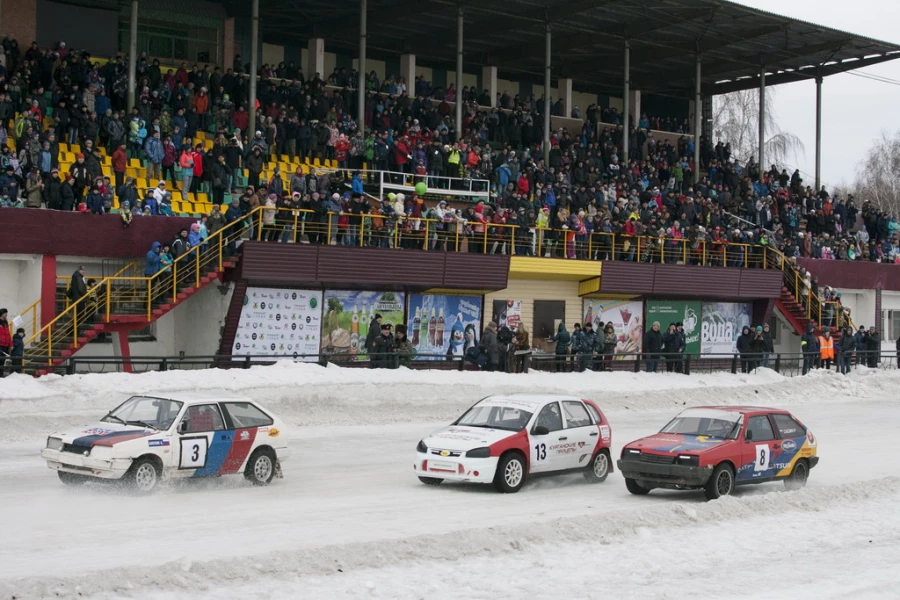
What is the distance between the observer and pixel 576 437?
742 inches

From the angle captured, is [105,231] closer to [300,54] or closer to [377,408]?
[377,408]

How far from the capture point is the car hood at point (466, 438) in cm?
1753

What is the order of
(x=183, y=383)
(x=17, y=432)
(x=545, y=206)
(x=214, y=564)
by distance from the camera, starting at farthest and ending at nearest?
(x=545, y=206) → (x=183, y=383) → (x=17, y=432) → (x=214, y=564)

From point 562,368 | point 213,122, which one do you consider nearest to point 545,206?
point 562,368

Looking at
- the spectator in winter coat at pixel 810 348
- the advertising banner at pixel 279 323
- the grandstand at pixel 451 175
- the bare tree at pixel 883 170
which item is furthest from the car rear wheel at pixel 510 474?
the bare tree at pixel 883 170

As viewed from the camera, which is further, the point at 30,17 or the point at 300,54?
the point at 300,54

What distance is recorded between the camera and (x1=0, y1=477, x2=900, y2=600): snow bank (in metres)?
10.8

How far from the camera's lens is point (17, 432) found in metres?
21.6

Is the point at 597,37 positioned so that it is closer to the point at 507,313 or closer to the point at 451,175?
the point at 451,175

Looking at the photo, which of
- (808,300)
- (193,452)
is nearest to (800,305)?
(808,300)

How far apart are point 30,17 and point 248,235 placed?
1211 centimetres

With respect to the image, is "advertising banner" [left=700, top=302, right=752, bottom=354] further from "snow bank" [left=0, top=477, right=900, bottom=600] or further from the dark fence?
"snow bank" [left=0, top=477, right=900, bottom=600]

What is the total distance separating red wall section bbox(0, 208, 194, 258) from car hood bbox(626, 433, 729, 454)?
15971mm

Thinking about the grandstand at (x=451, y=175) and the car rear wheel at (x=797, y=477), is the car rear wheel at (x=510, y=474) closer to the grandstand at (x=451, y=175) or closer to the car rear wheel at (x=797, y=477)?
the car rear wheel at (x=797, y=477)
